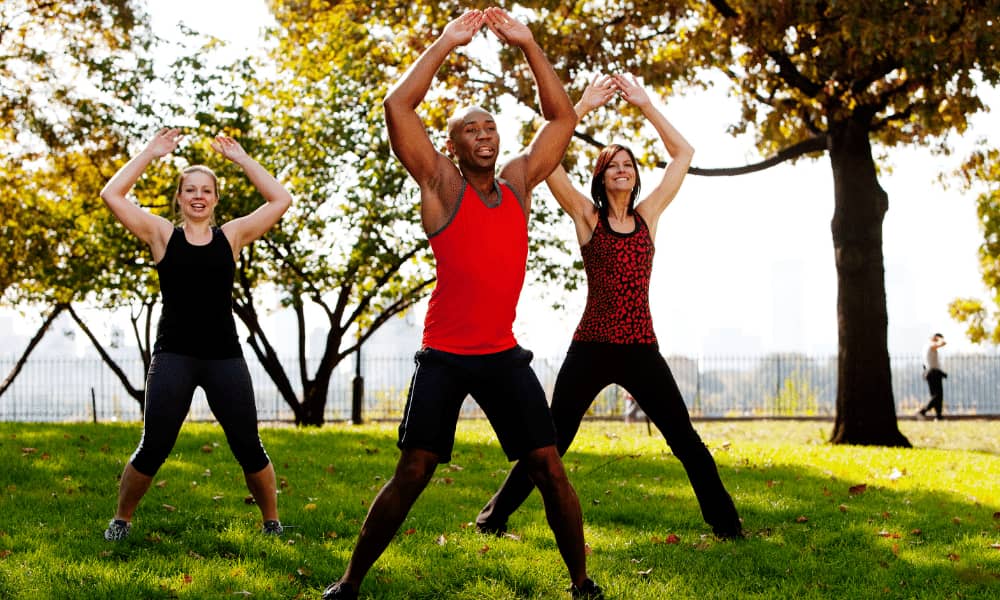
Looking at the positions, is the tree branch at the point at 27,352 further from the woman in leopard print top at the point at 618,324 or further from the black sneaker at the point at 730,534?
Result: the black sneaker at the point at 730,534

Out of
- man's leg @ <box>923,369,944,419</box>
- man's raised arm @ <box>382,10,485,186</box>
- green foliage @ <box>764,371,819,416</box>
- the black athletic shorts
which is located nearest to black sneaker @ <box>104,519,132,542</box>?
the black athletic shorts

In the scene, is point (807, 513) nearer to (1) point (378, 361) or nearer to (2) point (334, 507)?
(2) point (334, 507)

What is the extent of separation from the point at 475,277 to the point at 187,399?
2204 mm

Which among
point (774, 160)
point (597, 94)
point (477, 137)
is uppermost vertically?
point (774, 160)

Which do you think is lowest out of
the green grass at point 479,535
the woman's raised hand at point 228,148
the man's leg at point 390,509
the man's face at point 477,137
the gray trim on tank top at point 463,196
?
the green grass at point 479,535

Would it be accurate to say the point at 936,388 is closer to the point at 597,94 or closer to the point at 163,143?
the point at 597,94

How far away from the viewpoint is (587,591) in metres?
4.66

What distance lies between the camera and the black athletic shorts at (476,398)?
4.46 meters

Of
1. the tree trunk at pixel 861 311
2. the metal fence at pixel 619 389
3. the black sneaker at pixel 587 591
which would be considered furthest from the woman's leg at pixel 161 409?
the metal fence at pixel 619 389

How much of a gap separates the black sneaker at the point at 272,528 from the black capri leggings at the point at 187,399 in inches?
22.7

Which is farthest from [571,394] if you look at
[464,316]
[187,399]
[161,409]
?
[161,409]

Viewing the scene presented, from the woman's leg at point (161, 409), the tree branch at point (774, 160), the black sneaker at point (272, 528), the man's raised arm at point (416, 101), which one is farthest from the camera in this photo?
the tree branch at point (774, 160)

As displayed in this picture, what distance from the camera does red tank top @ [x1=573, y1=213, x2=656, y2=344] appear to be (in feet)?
19.3

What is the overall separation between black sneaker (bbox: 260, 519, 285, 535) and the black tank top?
116cm
